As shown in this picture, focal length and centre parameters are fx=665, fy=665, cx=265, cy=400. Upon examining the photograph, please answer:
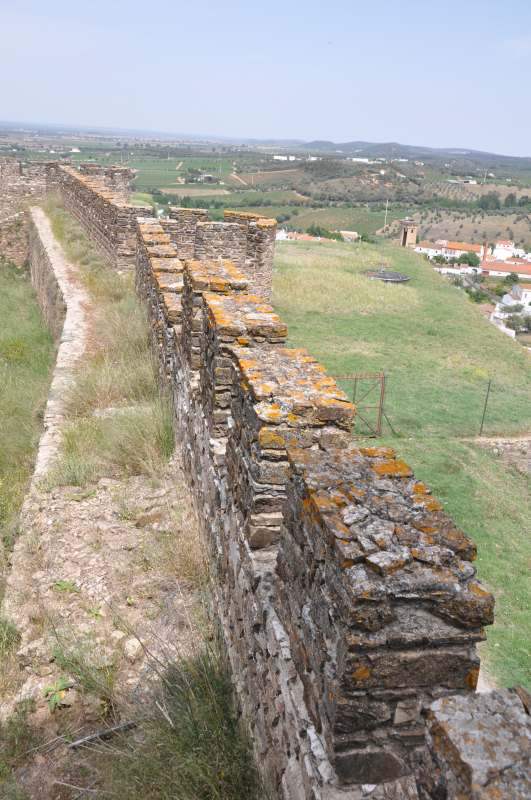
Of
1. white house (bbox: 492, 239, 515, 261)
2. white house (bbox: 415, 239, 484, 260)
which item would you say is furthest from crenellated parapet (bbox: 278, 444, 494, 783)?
white house (bbox: 492, 239, 515, 261)

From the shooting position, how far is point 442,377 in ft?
48.7

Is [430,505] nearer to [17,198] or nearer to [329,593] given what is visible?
[329,593]

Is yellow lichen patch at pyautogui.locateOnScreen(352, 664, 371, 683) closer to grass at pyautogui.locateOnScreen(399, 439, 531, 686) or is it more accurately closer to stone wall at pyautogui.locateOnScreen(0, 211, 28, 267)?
grass at pyautogui.locateOnScreen(399, 439, 531, 686)

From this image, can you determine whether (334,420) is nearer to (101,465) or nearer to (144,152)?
(101,465)

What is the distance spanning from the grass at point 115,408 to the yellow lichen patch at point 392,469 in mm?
3402

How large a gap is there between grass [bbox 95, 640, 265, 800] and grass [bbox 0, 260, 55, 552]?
7.92 ft

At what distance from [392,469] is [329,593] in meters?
0.53

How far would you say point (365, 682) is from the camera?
1862 mm

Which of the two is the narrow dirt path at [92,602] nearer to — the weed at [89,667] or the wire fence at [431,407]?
the weed at [89,667]

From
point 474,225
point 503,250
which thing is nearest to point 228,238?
point 503,250

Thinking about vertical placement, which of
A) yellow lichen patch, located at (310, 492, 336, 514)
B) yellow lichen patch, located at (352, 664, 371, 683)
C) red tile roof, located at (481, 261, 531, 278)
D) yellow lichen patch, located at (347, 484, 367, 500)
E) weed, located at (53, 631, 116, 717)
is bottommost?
red tile roof, located at (481, 261, 531, 278)

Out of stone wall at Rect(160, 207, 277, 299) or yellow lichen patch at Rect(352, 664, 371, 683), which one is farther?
stone wall at Rect(160, 207, 277, 299)

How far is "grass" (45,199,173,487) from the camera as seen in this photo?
5590 millimetres

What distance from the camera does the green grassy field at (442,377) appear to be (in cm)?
833
